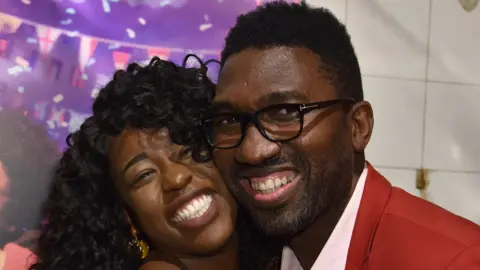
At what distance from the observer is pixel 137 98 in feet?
4.23

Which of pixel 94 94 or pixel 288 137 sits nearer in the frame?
pixel 288 137

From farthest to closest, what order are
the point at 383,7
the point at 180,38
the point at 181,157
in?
the point at 383,7 < the point at 180,38 < the point at 181,157

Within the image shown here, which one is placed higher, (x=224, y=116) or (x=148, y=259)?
(x=224, y=116)

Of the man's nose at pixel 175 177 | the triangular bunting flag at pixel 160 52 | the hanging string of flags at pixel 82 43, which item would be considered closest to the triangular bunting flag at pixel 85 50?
the hanging string of flags at pixel 82 43

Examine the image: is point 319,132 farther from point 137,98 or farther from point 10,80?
point 10,80

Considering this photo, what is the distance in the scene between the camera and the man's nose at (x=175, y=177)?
1213mm

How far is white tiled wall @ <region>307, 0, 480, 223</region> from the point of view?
1813mm

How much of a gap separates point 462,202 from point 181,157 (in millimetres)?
1107

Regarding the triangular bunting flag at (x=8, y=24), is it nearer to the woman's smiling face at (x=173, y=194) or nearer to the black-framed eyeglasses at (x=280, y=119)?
the woman's smiling face at (x=173, y=194)

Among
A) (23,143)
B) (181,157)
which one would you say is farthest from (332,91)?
(23,143)

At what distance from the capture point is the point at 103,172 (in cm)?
136

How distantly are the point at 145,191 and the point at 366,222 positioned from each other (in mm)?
483

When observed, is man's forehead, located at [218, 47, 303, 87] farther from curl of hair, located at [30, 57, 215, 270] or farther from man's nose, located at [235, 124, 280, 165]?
curl of hair, located at [30, 57, 215, 270]

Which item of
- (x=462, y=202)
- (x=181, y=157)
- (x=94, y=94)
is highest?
(x=94, y=94)
